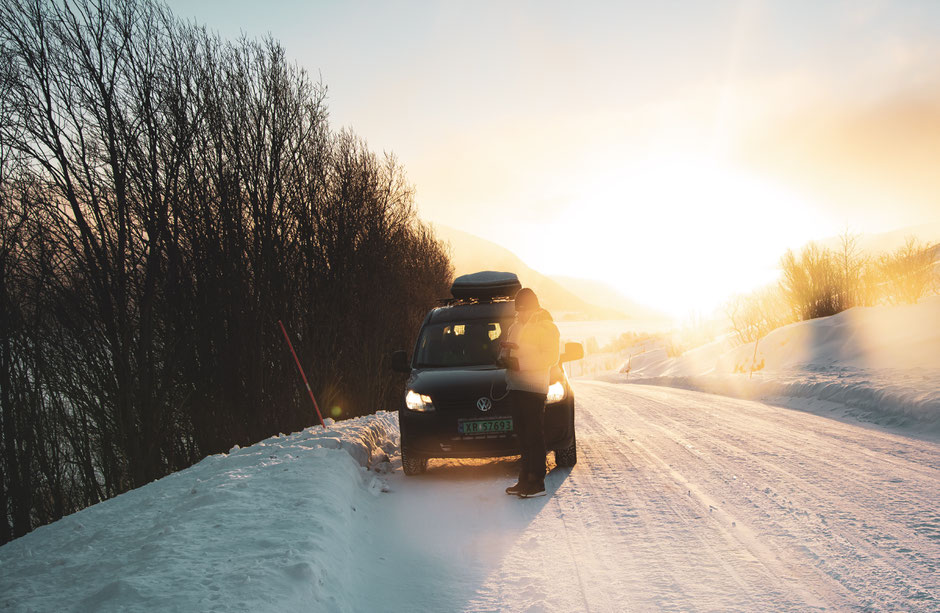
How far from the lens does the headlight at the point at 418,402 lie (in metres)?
6.67

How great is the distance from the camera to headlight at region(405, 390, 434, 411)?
6.67 metres

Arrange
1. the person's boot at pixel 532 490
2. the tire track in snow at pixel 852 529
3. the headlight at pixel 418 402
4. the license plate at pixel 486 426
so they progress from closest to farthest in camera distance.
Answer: the tire track in snow at pixel 852 529 < the person's boot at pixel 532 490 < the license plate at pixel 486 426 < the headlight at pixel 418 402

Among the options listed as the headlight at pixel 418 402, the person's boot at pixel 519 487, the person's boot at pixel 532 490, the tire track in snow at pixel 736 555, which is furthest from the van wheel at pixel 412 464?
the tire track in snow at pixel 736 555

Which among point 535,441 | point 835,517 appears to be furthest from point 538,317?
point 835,517

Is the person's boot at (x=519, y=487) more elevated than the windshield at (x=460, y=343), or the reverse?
the windshield at (x=460, y=343)

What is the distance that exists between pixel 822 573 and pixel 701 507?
1.59m

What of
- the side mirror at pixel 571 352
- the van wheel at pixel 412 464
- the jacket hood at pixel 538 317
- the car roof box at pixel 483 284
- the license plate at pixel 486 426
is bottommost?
the van wheel at pixel 412 464

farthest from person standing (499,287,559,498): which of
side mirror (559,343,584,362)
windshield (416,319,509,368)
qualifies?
windshield (416,319,509,368)

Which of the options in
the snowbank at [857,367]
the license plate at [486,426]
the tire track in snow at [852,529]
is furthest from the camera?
the snowbank at [857,367]

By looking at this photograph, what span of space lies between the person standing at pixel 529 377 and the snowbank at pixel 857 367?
21.0 feet

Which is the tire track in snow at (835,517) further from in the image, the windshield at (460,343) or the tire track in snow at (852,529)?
the windshield at (460,343)

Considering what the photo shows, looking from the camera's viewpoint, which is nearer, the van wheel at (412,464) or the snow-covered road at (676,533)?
the snow-covered road at (676,533)

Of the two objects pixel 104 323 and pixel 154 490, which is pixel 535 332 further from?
pixel 104 323

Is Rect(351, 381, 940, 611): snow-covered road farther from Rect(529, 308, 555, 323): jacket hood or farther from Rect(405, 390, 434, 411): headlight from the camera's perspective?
Rect(529, 308, 555, 323): jacket hood
